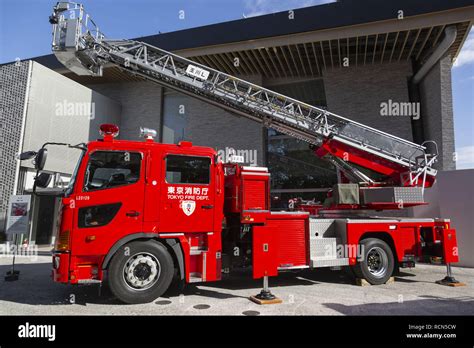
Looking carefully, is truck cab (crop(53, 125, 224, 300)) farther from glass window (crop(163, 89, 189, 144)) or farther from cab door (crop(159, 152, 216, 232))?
glass window (crop(163, 89, 189, 144))

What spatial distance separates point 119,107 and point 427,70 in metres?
17.3

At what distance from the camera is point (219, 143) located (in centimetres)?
1798

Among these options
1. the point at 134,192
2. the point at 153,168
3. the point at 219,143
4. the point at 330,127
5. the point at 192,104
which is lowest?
the point at 134,192

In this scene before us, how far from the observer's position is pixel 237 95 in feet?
30.1

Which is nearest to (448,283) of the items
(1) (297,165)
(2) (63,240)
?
(2) (63,240)

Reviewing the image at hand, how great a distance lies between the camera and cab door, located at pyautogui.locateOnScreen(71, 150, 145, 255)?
531cm

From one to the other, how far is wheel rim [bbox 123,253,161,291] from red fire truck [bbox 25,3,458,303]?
17 mm

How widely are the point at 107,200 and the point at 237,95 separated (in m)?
5.11

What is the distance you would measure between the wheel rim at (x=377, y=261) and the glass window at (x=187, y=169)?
13.7 feet

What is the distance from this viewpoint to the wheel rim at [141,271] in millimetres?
5426

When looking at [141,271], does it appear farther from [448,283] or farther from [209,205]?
[448,283]

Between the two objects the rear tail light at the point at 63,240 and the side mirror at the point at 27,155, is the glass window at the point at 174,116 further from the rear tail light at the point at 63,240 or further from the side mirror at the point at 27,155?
the rear tail light at the point at 63,240
